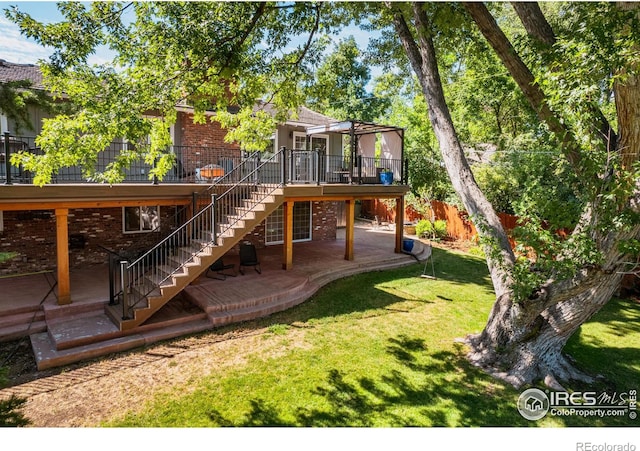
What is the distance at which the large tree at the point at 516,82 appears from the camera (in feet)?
15.6

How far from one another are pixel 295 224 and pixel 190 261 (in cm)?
797

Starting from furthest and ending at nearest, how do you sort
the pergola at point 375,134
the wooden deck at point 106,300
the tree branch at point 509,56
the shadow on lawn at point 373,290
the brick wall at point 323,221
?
1. the brick wall at point 323,221
2. the pergola at point 375,134
3. the shadow on lawn at point 373,290
4. the wooden deck at point 106,300
5. the tree branch at point 509,56

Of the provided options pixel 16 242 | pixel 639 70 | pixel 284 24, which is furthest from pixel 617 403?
pixel 16 242

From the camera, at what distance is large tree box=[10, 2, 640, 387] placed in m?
4.77

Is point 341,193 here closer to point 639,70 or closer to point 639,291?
point 639,70

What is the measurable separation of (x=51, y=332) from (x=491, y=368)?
8.17 metres

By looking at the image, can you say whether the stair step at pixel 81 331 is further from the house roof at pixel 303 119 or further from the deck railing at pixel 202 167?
the house roof at pixel 303 119

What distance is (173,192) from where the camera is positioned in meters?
9.48

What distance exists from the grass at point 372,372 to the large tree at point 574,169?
2.74 feet

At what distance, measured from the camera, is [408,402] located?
219 inches

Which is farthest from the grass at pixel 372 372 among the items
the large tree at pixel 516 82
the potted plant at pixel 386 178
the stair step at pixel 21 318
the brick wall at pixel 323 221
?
the brick wall at pixel 323 221
